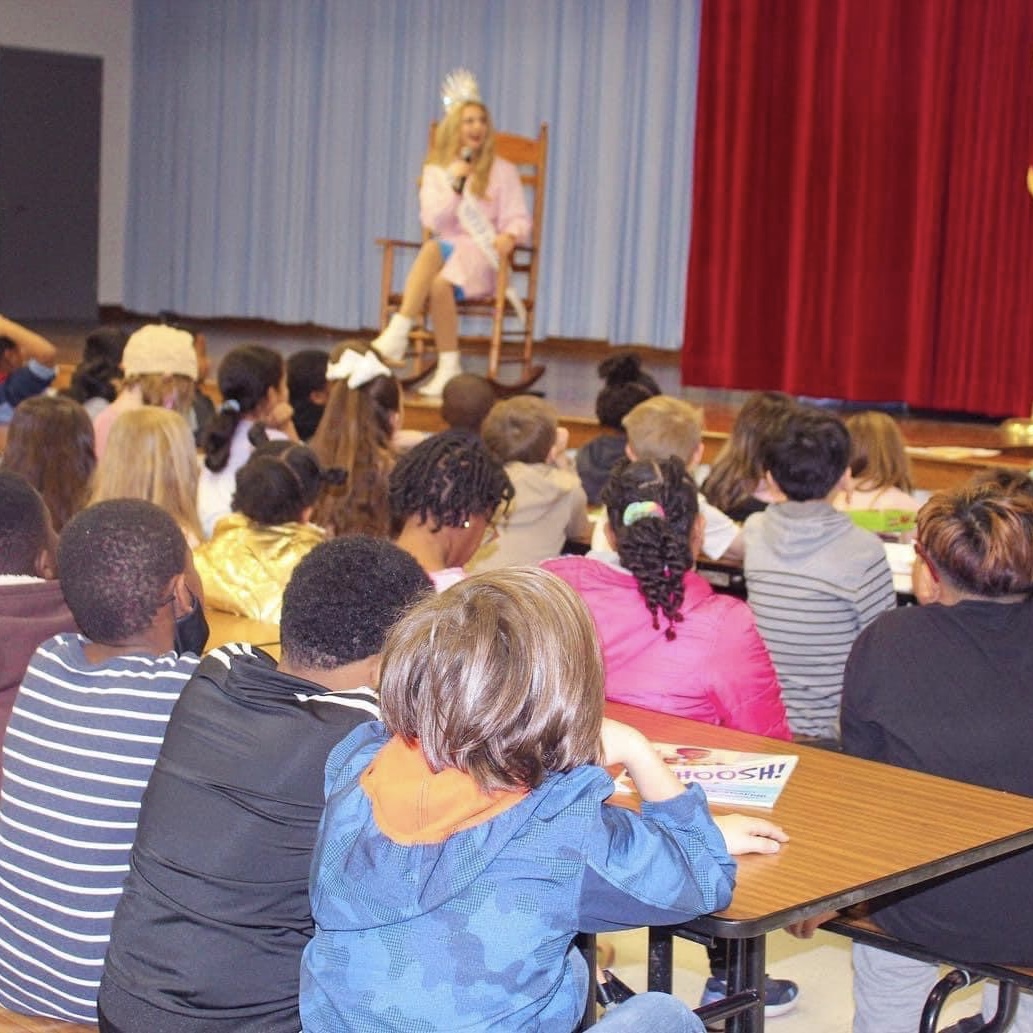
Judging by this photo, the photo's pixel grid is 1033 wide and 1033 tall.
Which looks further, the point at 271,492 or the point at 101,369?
the point at 101,369

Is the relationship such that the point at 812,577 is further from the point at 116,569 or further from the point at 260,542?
the point at 116,569

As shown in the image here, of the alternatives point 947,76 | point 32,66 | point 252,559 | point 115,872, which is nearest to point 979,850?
point 115,872

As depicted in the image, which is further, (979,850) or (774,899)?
(979,850)

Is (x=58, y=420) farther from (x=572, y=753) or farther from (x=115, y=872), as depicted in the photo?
(x=572, y=753)

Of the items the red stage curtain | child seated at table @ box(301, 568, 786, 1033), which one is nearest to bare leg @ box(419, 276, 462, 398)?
the red stage curtain

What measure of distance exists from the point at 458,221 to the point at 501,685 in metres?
6.25

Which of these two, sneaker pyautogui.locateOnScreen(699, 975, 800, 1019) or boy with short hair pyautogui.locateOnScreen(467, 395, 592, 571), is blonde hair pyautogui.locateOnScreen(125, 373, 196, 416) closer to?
boy with short hair pyautogui.locateOnScreen(467, 395, 592, 571)

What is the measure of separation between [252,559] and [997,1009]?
153cm

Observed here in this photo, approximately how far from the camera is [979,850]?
5.53 feet

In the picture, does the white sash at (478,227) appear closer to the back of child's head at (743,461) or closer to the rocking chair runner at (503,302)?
the rocking chair runner at (503,302)

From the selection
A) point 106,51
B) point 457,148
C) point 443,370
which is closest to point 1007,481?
point 443,370

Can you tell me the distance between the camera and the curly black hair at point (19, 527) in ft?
8.04

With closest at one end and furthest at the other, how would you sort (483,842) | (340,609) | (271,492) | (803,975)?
1. (483,842)
2. (340,609)
3. (803,975)
4. (271,492)

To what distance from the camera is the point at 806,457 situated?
3.06 metres
